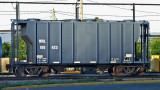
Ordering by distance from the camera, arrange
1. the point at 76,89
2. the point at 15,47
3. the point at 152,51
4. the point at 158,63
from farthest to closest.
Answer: the point at 152,51 < the point at 158,63 < the point at 15,47 < the point at 76,89

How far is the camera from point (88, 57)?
22922 mm

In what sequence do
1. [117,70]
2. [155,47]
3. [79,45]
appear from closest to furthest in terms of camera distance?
[79,45] < [117,70] < [155,47]

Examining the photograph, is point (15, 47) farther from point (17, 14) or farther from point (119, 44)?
point (17, 14)

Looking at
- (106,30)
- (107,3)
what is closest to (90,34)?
(106,30)

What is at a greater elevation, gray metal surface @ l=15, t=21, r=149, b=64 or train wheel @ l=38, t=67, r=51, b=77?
gray metal surface @ l=15, t=21, r=149, b=64

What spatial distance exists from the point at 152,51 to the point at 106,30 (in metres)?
34.4

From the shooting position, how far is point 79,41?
902 inches

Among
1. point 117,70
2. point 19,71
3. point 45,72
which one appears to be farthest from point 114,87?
point 19,71

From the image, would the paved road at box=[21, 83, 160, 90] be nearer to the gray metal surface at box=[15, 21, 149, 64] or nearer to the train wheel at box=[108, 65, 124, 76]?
the gray metal surface at box=[15, 21, 149, 64]

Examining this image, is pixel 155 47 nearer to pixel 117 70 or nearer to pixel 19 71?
pixel 117 70

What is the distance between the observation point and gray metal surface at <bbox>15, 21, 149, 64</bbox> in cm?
2262

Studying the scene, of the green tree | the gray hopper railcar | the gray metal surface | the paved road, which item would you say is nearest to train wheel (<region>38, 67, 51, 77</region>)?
the gray hopper railcar

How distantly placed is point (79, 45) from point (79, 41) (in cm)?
28

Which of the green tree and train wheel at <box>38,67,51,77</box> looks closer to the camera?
train wheel at <box>38,67,51,77</box>
